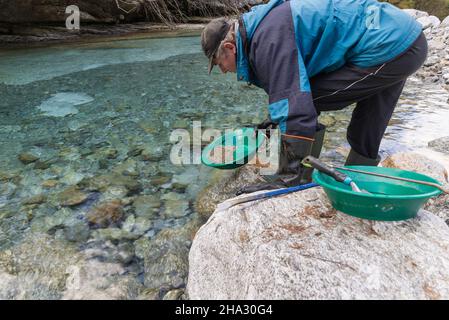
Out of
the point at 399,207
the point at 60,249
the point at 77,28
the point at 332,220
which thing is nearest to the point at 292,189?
the point at 332,220

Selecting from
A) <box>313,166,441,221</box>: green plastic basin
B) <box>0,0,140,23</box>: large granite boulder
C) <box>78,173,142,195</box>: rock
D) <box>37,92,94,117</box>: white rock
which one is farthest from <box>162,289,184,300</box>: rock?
Answer: <box>0,0,140,23</box>: large granite boulder

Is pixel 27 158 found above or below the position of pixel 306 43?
below

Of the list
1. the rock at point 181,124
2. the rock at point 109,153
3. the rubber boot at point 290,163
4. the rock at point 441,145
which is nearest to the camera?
the rubber boot at point 290,163

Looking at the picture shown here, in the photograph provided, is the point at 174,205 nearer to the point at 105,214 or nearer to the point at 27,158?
the point at 105,214

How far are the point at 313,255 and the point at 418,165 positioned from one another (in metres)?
2.13

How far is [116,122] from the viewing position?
5172 millimetres

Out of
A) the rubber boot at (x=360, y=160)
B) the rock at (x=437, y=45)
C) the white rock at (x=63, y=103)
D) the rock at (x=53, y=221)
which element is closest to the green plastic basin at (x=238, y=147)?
the rubber boot at (x=360, y=160)

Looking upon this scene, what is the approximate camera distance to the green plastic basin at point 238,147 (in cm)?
325

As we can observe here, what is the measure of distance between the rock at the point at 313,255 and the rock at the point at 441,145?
99.2 inches

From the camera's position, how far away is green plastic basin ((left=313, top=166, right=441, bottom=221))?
1.87m

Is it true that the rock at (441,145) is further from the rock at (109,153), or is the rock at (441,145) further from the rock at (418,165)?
the rock at (109,153)

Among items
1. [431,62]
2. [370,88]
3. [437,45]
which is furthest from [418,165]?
[437,45]

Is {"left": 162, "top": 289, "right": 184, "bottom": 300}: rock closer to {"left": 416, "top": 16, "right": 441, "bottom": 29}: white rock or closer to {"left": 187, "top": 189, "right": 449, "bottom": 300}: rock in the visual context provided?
{"left": 187, "top": 189, "right": 449, "bottom": 300}: rock
